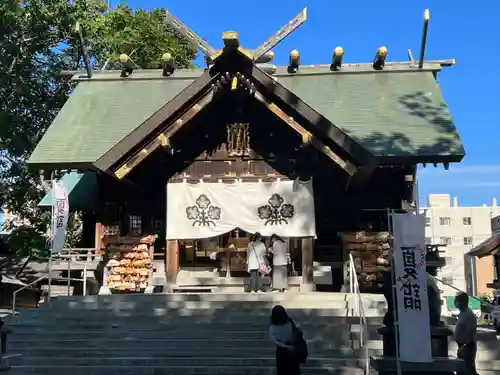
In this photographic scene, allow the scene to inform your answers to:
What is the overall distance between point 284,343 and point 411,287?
1.79 m

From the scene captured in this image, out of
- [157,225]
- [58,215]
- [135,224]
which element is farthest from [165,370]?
[135,224]

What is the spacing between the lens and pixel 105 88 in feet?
65.3

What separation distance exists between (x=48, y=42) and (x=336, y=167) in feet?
44.6

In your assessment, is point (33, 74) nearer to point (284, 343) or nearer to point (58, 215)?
point (58, 215)

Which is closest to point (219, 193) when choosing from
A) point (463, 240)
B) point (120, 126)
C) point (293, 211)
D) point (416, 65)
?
point (293, 211)

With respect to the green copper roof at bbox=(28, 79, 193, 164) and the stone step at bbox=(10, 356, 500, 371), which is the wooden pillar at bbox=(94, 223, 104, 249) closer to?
the green copper roof at bbox=(28, 79, 193, 164)

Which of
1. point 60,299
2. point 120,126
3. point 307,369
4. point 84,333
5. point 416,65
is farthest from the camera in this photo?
point 416,65

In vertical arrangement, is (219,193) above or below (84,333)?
above

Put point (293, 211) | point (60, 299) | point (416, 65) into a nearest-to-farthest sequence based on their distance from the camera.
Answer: point (60, 299) < point (293, 211) < point (416, 65)

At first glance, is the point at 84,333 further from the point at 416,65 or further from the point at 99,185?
the point at 416,65

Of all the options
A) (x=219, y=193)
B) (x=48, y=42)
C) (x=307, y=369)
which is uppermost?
(x=48, y=42)

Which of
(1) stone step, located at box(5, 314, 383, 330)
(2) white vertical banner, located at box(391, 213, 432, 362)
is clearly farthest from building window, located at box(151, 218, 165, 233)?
(2) white vertical banner, located at box(391, 213, 432, 362)

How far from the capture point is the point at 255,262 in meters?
13.9

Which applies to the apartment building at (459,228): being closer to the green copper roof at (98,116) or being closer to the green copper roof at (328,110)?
the green copper roof at (328,110)
